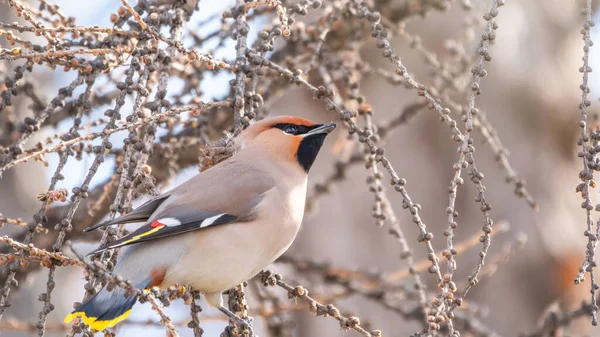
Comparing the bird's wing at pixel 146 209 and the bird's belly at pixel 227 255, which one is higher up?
→ the bird's wing at pixel 146 209

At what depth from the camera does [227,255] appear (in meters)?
2.50

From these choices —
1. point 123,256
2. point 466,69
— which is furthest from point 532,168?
point 123,256

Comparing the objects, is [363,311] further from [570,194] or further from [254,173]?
[254,173]

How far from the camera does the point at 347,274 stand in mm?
4027

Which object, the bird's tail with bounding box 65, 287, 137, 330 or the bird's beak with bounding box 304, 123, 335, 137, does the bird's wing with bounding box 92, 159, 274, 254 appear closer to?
the bird's tail with bounding box 65, 287, 137, 330

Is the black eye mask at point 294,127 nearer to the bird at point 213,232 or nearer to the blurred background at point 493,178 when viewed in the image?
the bird at point 213,232

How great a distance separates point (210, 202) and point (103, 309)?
0.56 m

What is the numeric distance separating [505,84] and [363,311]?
200cm

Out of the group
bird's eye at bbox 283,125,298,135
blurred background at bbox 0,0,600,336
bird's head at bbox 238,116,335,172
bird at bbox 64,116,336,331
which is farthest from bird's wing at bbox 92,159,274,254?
blurred background at bbox 0,0,600,336

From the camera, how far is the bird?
2.48 metres

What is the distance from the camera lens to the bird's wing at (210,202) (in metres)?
2.54

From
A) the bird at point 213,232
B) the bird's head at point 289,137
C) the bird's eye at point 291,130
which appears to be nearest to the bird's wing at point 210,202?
the bird at point 213,232

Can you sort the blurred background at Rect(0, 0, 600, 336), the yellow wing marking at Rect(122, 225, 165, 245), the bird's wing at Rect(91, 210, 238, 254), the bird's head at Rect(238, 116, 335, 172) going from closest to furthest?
the yellow wing marking at Rect(122, 225, 165, 245)
the bird's wing at Rect(91, 210, 238, 254)
the bird's head at Rect(238, 116, 335, 172)
the blurred background at Rect(0, 0, 600, 336)

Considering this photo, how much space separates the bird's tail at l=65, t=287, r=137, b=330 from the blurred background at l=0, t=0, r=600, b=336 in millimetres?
3413
